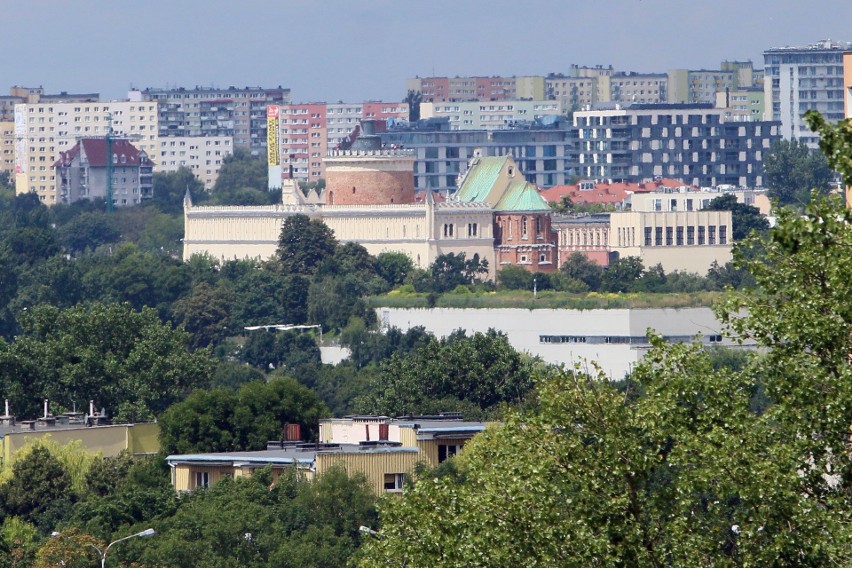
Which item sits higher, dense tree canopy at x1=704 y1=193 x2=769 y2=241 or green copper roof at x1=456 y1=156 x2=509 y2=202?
green copper roof at x1=456 y1=156 x2=509 y2=202

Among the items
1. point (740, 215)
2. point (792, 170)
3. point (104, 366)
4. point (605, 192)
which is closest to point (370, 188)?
point (740, 215)

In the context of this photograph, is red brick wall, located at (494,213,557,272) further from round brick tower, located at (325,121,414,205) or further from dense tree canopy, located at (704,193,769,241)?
dense tree canopy, located at (704,193,769,241)

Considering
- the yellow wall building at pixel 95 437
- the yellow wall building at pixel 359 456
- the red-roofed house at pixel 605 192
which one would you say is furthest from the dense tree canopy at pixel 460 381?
the red-roofed house at pixel 605 192

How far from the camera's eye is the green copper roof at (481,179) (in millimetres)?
146625

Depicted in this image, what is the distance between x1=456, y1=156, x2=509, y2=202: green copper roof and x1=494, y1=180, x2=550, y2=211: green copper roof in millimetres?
1081

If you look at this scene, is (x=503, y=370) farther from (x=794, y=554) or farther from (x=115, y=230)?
(x=115, y=230)

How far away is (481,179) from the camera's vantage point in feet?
486

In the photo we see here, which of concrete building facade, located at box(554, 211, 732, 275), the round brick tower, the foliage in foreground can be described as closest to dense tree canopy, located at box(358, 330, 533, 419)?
the foliage in foreground

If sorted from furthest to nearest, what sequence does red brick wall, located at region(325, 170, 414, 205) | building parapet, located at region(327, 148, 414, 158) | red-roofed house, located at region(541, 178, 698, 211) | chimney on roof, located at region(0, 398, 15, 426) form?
red-roofed house, located at region(541, 178, 698, 211) → building parapet, located at region(327, 148, 414, 158) → red brick wall, located at region(325, 170, 414, 205) → chimney on roof, located at region(0, 398, 15, 426)

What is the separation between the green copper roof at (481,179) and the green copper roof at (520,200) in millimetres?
1081

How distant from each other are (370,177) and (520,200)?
29.3ft

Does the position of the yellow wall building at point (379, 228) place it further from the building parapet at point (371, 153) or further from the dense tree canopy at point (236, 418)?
the dense tree canopy at point (236, 418)

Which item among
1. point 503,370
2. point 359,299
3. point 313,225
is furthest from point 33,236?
point 503,370

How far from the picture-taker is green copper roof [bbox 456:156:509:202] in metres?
147
